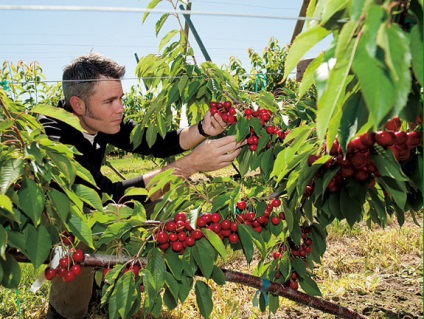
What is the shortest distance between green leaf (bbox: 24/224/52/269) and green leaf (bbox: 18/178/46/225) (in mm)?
119

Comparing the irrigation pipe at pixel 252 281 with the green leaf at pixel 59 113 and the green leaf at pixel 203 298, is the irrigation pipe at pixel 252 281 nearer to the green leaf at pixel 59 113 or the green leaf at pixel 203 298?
the green leaf at pixel 203 298

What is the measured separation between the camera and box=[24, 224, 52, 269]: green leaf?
3.25ft

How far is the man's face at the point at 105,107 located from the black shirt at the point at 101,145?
105 millimetres

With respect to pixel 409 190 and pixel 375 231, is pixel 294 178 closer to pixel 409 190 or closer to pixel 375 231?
pixel 409 190

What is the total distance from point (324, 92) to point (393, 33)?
0.25ft

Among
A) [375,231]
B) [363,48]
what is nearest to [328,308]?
[363,48]

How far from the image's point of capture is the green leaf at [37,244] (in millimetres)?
990

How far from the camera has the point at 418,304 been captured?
2.29 metres

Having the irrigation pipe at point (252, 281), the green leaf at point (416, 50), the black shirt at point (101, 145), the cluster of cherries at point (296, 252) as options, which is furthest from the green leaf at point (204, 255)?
the green leaf at point (416, 50)

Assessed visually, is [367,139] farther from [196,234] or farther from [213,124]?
[213,124]

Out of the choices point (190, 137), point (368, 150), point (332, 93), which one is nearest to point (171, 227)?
point (368, 150)

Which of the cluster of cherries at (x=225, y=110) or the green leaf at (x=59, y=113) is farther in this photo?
the cluster of cherries at (x=225, y=110)

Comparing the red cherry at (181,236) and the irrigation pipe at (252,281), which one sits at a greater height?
the red cherry at (181,236)

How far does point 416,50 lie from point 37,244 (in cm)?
89
